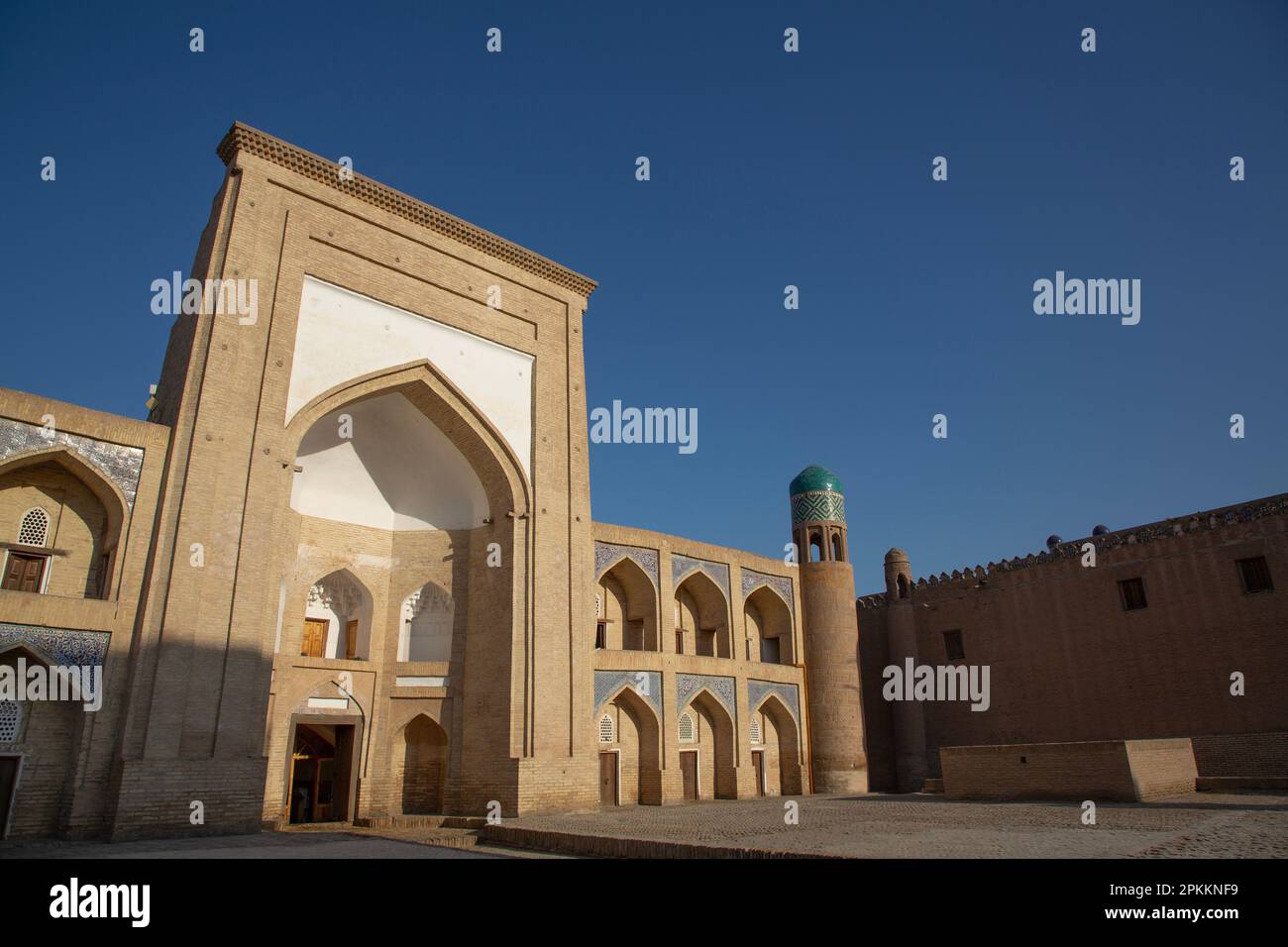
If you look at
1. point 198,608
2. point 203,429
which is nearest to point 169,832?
point 198,608

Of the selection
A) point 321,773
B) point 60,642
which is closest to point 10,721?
point 60,642

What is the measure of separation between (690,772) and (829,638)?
15.5 feet

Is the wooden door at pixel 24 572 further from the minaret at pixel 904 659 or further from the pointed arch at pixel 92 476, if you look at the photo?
the minaret at pixel 904 659

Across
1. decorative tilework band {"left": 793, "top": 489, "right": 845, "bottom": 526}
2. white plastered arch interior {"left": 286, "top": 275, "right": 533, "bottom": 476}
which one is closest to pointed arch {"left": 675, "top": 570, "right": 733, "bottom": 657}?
decorative tilework band {"left": 793, "top": 489, "right": 845, "bottom": 526}

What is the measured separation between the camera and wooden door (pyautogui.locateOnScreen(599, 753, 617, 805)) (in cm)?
1633

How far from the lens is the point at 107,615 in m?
9.88

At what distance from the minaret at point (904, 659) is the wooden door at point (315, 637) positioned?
1361 cm

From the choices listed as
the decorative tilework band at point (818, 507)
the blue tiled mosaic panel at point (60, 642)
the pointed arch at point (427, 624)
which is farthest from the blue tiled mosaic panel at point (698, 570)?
the blue tiled mosaic panel at point (60, 642)

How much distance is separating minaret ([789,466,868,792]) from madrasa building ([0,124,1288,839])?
66 millimetres

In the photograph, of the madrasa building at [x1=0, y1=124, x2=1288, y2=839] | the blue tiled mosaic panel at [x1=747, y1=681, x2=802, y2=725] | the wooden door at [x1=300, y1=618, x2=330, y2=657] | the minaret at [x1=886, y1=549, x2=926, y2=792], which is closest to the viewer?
the madrasa building at [x1=0, y1=124, x2=1288, y2=839]

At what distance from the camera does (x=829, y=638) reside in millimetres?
20328

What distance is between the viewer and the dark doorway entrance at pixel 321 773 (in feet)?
45.2

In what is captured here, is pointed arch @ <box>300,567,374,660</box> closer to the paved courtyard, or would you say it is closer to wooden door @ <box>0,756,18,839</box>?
the paved courtyard
